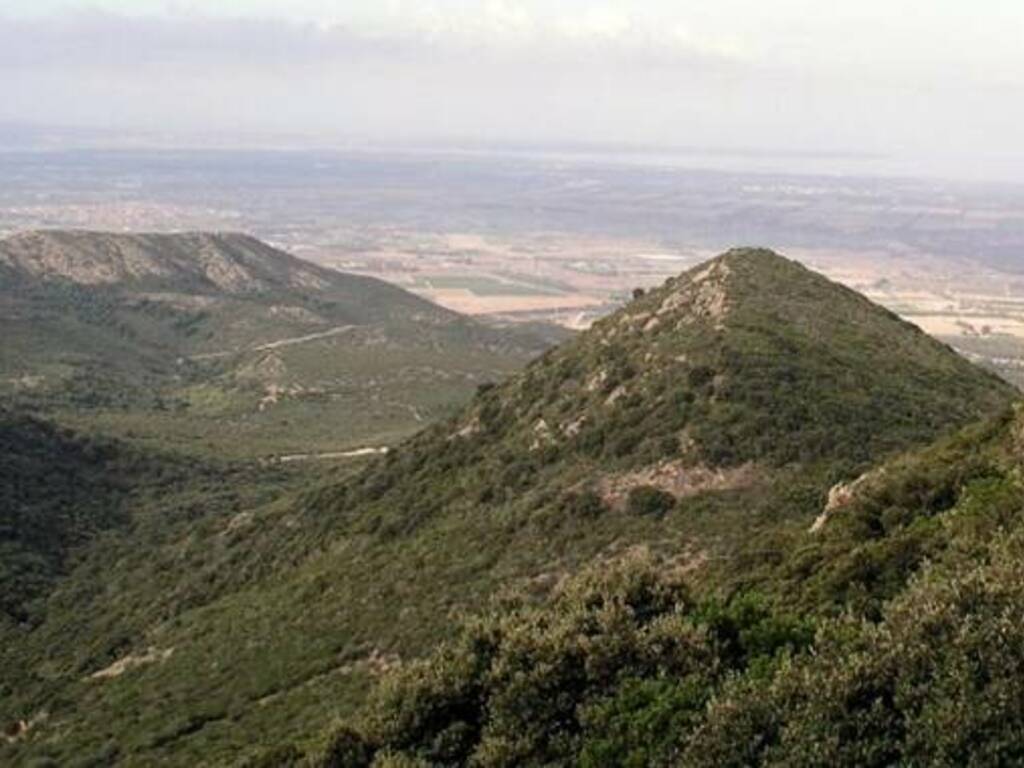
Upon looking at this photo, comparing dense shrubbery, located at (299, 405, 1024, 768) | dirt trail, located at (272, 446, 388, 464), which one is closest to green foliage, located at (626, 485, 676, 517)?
dense shrubbery, located at (299, 405, 1024, 768)

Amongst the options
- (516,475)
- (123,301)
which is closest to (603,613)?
(516,475)

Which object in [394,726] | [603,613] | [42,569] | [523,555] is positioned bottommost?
[42,569]

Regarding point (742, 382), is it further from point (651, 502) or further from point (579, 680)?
point (579, 680)

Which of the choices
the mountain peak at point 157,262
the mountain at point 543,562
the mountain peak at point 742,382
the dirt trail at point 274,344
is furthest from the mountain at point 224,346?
the mountain peak at point 742,382

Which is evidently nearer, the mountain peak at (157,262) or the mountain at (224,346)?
the mountain at (224,346)

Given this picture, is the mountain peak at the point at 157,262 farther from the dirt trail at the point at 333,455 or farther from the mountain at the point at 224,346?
the dirt trail at the point at 333,455

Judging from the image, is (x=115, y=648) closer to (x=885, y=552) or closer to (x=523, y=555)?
(x=523, y=555)
